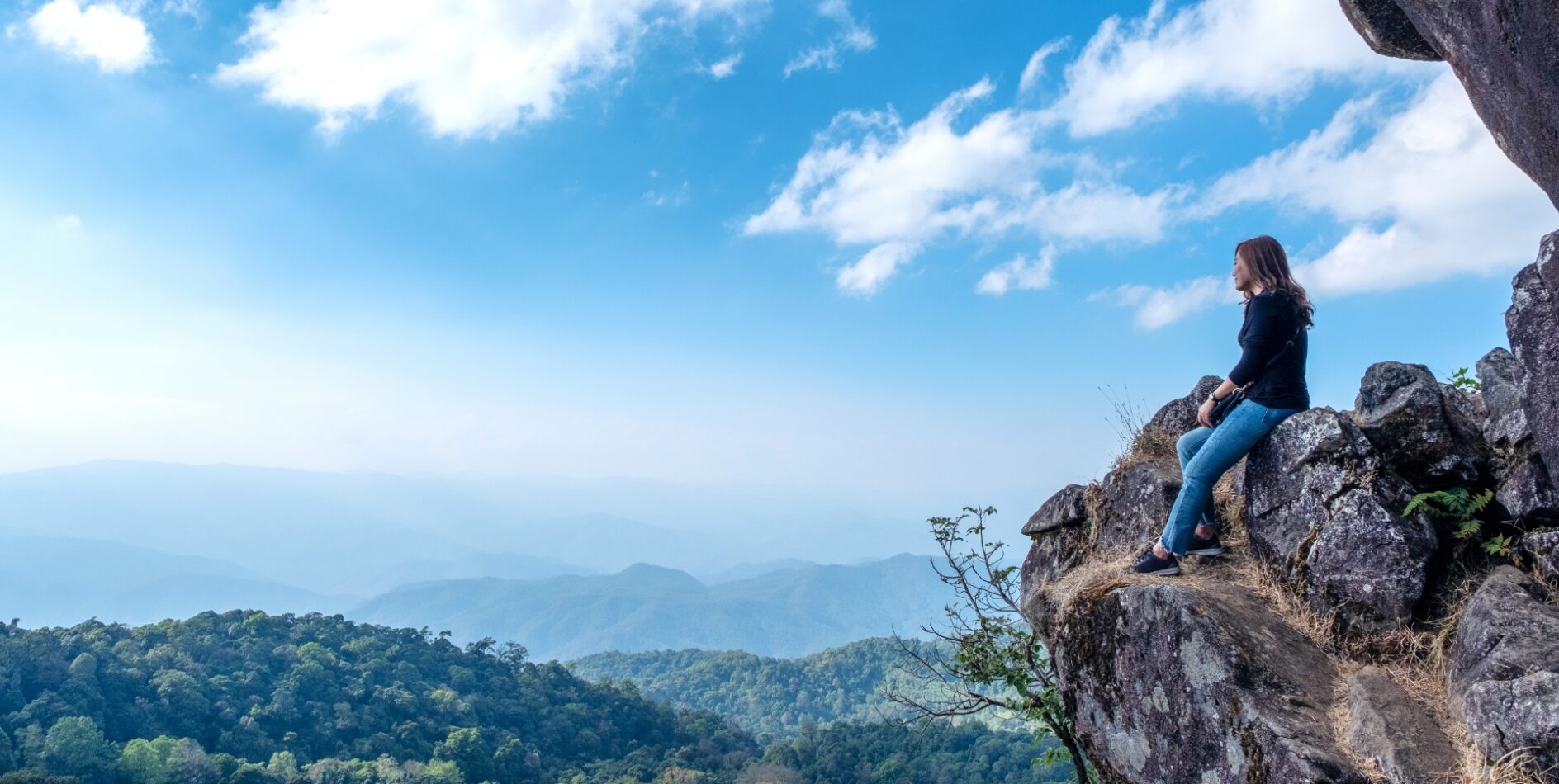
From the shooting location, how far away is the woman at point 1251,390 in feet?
20.2

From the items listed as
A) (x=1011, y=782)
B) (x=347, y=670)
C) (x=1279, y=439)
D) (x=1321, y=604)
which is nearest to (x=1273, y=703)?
(x=1321, y=604)

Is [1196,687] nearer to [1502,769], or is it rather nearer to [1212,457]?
[1502,769]

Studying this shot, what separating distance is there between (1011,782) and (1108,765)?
8129cm

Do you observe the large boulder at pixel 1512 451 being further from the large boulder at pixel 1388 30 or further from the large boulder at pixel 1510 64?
the large boulder at pixel 1388 30

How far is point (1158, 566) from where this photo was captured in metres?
6.73

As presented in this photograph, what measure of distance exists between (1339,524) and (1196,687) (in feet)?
5.75

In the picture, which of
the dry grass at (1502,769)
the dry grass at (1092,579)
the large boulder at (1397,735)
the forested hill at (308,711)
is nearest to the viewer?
the dry grass at (1502,769)

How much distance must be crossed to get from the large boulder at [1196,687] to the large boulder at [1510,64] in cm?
368

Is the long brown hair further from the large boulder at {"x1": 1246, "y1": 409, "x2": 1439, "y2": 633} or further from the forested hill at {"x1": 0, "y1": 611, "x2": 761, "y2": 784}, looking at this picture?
the forested hill at {"x1": 0, "y1": 611, "x2": 761, "y2": 784}

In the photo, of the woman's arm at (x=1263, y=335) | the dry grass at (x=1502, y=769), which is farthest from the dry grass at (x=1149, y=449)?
the dry grass at (x=1502, y=769)

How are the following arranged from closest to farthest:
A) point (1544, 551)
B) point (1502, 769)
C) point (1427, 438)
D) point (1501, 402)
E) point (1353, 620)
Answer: point (1502, 769), point (1544, 551), point (1353, 620), point (1501, 402), point (1427, 438)

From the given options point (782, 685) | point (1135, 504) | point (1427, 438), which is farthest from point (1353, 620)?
point (782, 685)

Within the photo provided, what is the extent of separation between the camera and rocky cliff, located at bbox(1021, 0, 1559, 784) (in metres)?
4.70

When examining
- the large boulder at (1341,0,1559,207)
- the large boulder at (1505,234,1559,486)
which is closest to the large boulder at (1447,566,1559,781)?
the large boulder at (1505,234,1559,486)
